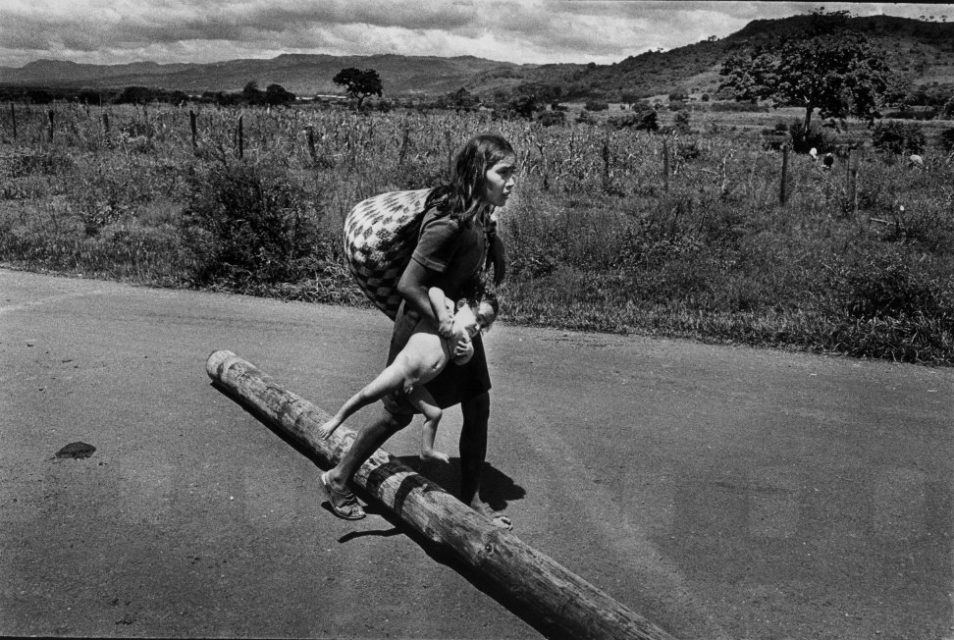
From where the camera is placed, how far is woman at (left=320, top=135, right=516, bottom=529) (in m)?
3.65

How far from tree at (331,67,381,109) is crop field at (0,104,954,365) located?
74777 mm

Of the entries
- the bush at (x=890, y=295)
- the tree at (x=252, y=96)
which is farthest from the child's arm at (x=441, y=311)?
the tree at (x=252, y=96)

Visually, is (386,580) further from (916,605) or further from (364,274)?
(916,605)

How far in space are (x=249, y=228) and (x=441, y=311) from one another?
6518 mm

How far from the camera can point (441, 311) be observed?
3646 millimetres

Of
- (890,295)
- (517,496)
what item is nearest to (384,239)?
(517,496)

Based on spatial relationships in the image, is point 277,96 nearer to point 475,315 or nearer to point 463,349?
point 475,315

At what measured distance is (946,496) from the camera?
468 cm

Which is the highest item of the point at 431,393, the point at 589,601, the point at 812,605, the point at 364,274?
the point at 364,274

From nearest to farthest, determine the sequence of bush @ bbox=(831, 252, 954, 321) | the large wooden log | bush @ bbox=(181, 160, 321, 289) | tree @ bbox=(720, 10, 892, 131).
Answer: the large wooden log
bush @ bbox=(831, 252, 954, 321)
bush @ bbox=(181, 160, 321, 289)
tree @ bbox=(720, 10, 892, 131)

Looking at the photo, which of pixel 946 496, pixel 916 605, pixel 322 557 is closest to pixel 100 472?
pixel 322 557

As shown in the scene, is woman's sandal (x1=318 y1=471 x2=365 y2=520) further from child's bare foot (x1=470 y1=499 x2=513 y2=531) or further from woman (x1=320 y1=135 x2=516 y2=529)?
child's bare foot (x1=470 y1=499 x2=513 y2=531)

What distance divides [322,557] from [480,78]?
18905 cm

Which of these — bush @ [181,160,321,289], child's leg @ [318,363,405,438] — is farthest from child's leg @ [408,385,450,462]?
bush @ [181,160,321,289]
